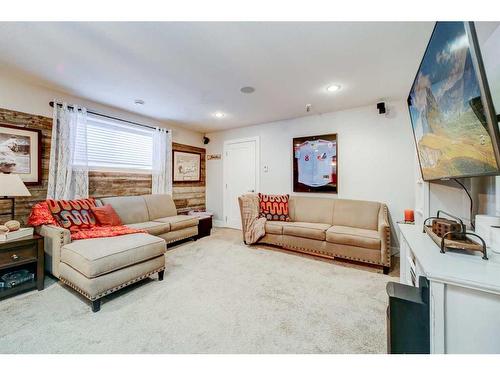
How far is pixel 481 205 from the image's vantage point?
1.70m

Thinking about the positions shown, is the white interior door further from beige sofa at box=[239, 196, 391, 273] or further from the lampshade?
the lampshade

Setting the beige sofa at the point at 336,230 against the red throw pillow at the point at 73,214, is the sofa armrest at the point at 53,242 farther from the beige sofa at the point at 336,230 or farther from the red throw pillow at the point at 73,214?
the beige sofa at the point at 336,230

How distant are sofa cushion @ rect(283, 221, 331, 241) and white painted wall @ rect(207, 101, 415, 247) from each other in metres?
0.89

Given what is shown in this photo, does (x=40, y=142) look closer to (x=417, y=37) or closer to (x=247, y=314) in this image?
(x=247, y=314)

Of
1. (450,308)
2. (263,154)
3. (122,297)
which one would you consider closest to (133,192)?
(122,297)

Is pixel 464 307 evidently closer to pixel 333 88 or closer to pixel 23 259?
pixel 333 88

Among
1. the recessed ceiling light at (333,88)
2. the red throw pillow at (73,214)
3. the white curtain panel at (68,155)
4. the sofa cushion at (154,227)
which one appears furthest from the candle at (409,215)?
the white curtain panel at (68,155)

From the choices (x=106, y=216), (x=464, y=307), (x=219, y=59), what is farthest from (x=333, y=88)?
(x=106, y=216)

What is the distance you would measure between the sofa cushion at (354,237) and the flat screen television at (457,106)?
4.09 ft

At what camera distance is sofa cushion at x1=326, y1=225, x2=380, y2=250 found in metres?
2.67

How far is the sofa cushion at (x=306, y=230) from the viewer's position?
3043 mm

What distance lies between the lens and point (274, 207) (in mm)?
3785

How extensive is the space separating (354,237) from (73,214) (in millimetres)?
3536

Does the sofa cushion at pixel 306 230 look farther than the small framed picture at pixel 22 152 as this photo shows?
Yes
